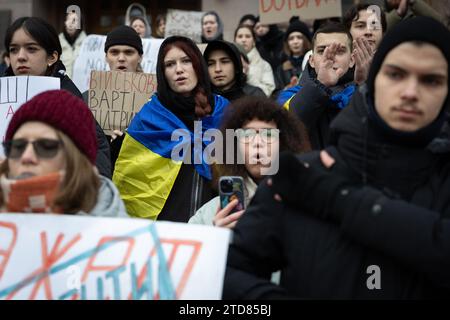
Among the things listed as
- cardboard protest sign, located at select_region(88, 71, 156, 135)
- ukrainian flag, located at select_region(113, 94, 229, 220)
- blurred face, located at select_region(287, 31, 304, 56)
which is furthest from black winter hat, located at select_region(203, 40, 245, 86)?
blurred face, located at select_region(287, 31, 304, 56)

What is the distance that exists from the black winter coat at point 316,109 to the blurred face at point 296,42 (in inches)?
159

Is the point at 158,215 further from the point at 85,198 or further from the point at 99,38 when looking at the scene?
the point at 99,38

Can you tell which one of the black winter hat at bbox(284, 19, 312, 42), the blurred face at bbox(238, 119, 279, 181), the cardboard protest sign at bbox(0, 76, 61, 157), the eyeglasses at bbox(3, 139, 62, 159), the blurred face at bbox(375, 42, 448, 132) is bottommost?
the blurred face at bbox(238, 119, 279, 181)

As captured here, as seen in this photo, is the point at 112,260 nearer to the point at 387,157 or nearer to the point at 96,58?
the point at 387,157

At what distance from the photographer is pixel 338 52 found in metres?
4.46

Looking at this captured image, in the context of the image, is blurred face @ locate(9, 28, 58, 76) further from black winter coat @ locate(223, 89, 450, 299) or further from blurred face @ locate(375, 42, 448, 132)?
blurred face @ locate(375, 42, 448, 132)

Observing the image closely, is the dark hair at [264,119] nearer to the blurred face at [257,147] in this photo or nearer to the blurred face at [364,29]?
the blurred face at [257,147]

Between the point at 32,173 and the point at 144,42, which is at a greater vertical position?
the point at 144,42

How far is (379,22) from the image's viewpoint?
193 inches

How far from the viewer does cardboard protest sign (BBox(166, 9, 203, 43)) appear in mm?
8656

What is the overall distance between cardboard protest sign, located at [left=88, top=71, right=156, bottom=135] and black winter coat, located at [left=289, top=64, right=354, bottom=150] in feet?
4.49

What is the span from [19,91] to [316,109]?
158 centimetres
